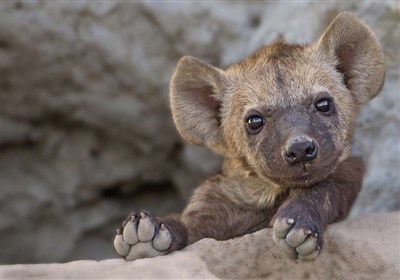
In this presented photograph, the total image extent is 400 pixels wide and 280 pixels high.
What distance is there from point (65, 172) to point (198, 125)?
2706 millimetres

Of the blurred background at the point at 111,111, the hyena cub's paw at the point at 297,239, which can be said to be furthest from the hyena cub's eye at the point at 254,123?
the blurred background at the point at 111,111

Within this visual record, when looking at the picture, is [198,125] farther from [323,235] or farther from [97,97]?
[97,97]

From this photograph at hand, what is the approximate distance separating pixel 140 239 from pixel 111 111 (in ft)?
10.5

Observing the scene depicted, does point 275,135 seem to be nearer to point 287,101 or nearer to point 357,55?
point 287,101

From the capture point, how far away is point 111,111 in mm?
7434

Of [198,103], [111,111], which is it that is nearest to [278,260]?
[198,103]

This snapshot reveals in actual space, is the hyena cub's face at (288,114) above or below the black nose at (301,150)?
above

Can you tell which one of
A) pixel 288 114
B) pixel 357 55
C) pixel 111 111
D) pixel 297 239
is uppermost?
pixel 111 111

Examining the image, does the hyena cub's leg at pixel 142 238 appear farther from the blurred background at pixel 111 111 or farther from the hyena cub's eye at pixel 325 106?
the blurred background at pixel 111 111

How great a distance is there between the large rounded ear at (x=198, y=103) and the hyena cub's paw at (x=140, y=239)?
1.11m

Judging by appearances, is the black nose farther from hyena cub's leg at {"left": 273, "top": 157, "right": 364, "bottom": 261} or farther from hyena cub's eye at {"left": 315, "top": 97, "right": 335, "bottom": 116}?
hyena cub's eye at {"left": 315, "top": 97, "right": 335, "bottom": 116}

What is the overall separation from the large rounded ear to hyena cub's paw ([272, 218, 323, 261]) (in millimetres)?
1297

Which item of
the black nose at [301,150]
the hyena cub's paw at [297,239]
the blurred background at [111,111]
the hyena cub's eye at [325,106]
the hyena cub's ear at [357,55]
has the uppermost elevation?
the blurred background at [111,111]

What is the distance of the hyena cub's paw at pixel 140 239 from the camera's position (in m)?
4.36
